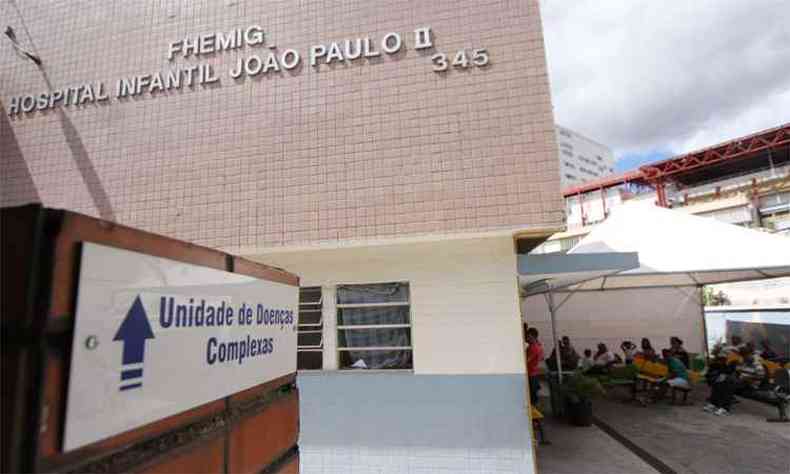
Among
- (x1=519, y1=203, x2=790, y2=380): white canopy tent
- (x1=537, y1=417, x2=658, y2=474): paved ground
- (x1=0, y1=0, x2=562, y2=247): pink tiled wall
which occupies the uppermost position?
(x1=0, y1=0, x2=562, y2=247): pink tiled wall

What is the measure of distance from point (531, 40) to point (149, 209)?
5809 mm

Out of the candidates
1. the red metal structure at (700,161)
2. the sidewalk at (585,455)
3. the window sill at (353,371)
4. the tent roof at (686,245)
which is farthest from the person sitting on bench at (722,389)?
the red metal structure at (700,161)

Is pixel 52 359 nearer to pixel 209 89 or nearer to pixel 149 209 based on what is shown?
pixel 149 209

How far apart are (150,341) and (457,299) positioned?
4.81 meters

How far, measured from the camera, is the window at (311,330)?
656 centimetres

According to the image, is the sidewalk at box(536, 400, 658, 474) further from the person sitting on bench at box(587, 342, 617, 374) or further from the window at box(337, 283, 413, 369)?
the person sitting on bench at box(587, 342, 617, 374)

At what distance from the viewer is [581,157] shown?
111 meters

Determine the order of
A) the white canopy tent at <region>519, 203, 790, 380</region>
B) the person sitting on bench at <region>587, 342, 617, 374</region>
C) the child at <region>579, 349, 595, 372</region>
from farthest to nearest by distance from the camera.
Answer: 1. the child at <region>579, 349, 595, 372</region>
2. the person sitting on bench at <region>587, 342, 617, 374</region>
3. the white canopy tent at <region>519, 203, 790, 380</region>

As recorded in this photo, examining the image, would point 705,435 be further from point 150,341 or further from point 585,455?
point 150,341

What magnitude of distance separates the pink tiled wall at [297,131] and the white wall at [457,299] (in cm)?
64


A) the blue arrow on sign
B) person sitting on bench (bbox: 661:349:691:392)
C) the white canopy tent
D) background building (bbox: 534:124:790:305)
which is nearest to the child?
person sitting on bench (bbox: 661:349:691:392)

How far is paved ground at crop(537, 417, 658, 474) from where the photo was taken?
640cm

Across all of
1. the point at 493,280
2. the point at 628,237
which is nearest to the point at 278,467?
the point at 493,280

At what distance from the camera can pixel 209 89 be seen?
266 inches
